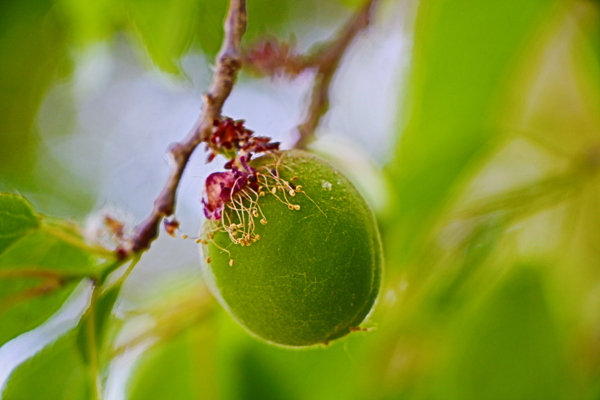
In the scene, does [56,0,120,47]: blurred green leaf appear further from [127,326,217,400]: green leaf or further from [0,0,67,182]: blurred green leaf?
[127,326,217,400]: green leaf

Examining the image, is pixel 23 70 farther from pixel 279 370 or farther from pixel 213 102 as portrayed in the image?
pixel 213 102

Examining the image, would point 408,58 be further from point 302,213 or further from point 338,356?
point 302,213

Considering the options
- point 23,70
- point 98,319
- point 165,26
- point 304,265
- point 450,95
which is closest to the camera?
point 304,265

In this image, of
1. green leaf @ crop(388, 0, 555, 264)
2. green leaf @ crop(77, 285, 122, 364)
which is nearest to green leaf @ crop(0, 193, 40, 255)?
green leaf @ crop(77, 285, 122, 364)

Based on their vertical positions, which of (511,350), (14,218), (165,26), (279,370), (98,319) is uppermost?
(165,26)

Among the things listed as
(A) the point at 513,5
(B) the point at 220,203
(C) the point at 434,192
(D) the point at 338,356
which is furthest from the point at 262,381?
(A) the point at 513,5

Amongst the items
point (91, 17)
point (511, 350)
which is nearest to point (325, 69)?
point (91, 17)

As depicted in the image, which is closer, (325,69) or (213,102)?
(213,102)
